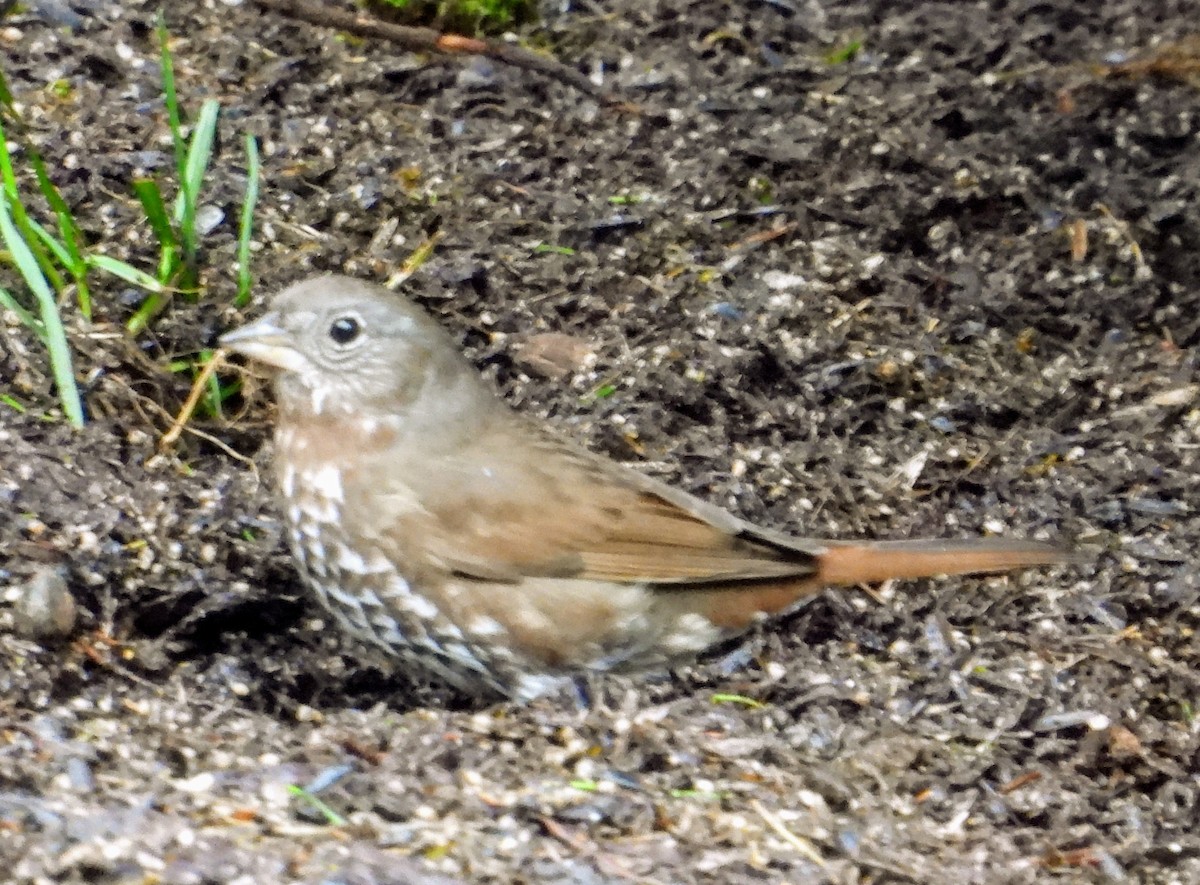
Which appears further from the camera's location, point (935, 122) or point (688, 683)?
point (935, 122)

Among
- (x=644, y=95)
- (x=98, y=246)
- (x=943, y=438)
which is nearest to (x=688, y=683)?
(x=943, y=438)

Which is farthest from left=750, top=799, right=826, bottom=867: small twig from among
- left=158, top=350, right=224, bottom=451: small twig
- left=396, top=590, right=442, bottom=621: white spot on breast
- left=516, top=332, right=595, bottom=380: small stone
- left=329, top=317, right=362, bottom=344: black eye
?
left=158, top=350, right=224, bottom=451: small twig

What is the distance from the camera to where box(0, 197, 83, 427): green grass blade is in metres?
3.02

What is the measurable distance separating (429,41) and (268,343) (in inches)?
71.9

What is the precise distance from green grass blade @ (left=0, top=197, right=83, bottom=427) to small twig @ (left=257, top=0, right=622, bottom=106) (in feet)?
5.14

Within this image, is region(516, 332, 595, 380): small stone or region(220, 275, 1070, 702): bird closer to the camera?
region(220, 275, 1070, 702): bird

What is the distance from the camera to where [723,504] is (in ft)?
11.1

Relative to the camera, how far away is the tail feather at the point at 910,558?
3111mm

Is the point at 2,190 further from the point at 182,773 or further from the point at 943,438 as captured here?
the point at 943,438

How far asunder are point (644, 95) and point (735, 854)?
281 centimetres

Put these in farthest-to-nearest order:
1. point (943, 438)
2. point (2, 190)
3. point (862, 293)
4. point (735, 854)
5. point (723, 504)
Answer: point (862, 293) < point (943, 438) < point (723, 504) < point (2, 190) < point (735, 854)

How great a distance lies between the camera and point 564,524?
3027mm

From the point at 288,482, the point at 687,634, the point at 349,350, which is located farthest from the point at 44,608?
the point at 687,634

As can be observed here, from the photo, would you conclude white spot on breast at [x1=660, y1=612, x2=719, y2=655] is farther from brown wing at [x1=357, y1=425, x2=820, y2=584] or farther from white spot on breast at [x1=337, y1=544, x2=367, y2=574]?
white spot on breast at [x1=337, y1=544, x2=367, y2=574]
